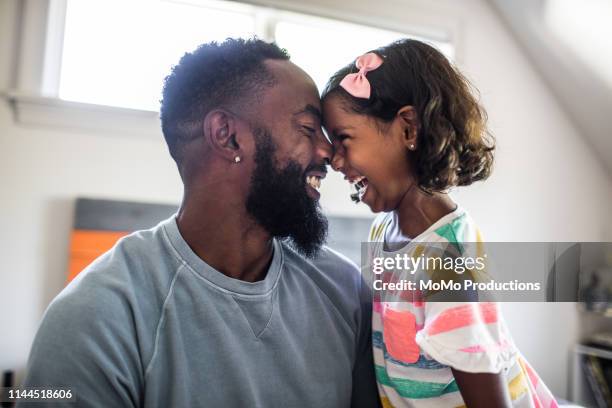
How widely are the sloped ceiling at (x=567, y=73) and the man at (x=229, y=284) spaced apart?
2.08m

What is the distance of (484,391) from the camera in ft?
2.68

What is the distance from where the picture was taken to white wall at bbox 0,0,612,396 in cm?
187

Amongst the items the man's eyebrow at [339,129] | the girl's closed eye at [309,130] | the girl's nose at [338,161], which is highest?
the man's eyebrow at [339,129]

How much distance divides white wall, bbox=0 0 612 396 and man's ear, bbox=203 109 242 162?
1.18 metres

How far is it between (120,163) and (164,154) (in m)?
0.18

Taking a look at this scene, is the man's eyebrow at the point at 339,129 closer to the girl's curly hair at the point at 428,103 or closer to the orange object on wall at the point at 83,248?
the girl's curly hair at the point at 428,103

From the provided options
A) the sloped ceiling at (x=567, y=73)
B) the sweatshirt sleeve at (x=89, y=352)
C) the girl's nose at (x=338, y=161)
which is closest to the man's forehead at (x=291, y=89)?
the girl's nose at (x=338, y=161)

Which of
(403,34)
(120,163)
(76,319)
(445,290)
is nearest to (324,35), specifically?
(403,34)

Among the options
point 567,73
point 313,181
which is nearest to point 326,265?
point 313,181

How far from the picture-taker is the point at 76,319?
28.9 inches

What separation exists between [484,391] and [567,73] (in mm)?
2366

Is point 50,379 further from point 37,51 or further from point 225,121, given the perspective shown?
point 37,51

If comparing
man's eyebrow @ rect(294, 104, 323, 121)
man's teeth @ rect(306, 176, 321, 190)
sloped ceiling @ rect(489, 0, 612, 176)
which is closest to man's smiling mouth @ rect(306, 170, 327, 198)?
man's teeth @ rect(306, 176, 321, 190)

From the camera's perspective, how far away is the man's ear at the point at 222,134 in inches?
37.7
